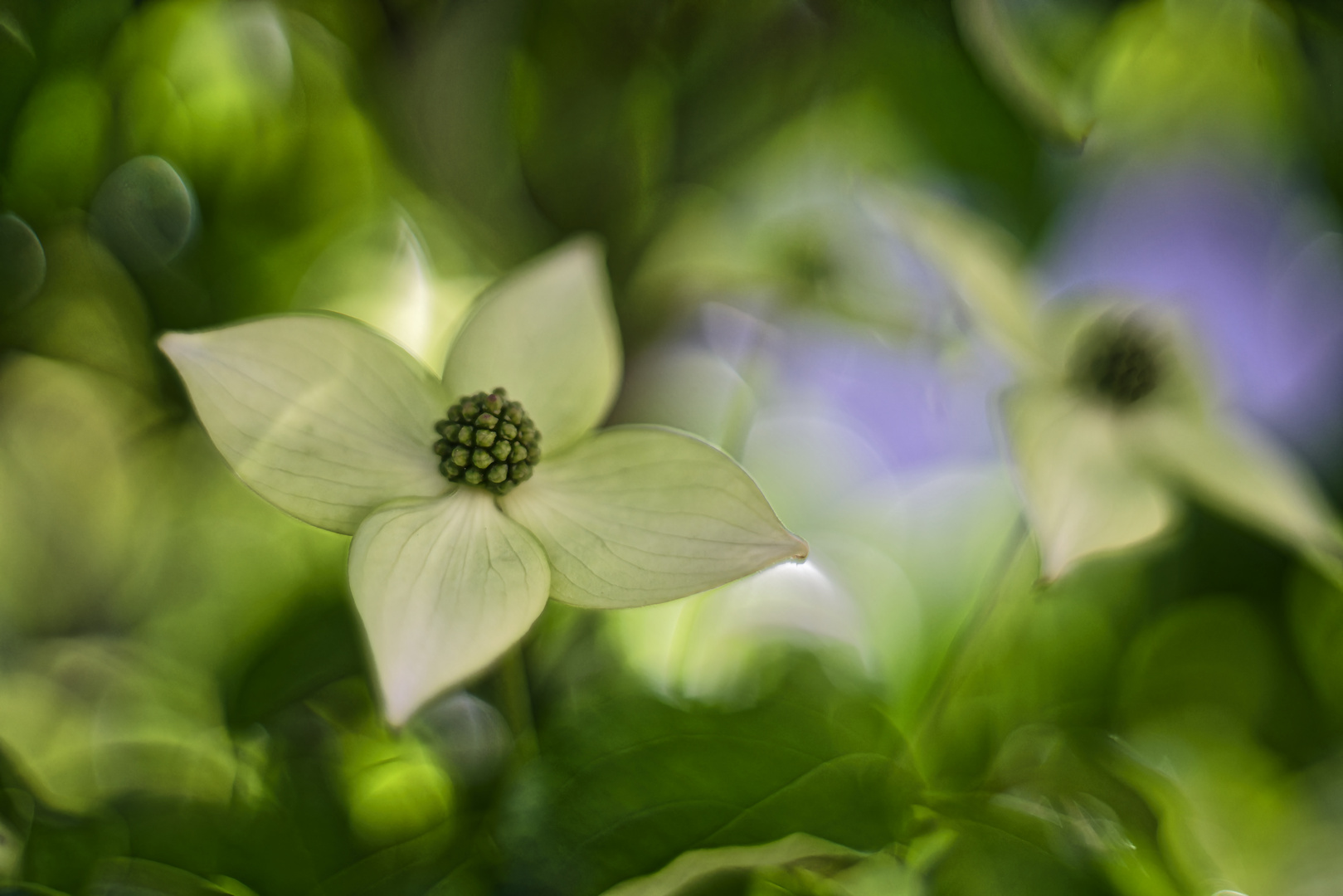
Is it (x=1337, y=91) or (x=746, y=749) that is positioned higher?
(x=1337, y=91)

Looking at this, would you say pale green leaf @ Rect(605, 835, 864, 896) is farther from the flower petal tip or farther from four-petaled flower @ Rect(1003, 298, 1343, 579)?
the flower petal tip

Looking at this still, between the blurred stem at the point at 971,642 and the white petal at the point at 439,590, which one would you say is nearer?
the white petal at the point at 439,590

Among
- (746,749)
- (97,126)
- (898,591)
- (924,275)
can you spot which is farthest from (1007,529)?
(97,126)

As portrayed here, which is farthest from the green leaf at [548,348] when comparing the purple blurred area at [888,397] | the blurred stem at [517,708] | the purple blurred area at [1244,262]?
the purple blurred area at [1244,262]

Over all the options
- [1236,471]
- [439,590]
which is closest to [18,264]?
[439,590]

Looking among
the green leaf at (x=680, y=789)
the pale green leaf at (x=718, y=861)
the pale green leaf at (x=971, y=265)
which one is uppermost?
the pale green leaf at (x=971, y=265)

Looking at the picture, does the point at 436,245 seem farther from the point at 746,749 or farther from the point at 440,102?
the point at 746,749

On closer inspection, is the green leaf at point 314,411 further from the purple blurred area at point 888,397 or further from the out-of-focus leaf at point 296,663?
the purple blurred area at point 888,397
